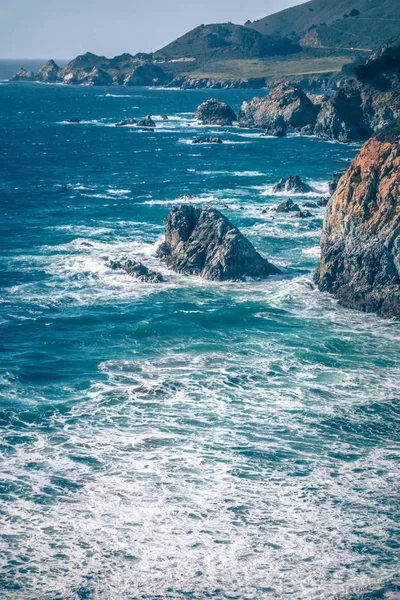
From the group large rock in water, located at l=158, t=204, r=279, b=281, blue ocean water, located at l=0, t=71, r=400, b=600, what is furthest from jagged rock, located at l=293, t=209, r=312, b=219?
large rock in water, located at l=158, t=204, r=279, b=281

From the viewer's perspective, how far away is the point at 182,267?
73875mm

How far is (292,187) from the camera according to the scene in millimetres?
112000

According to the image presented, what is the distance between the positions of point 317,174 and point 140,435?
294 ft

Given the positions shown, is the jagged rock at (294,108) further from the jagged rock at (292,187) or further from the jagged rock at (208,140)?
the jagged rock at (292,187)

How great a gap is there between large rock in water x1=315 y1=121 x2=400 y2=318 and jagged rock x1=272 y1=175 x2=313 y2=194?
41808 millimetres

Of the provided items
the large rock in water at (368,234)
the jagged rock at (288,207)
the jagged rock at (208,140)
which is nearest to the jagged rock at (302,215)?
the jagged rock at (288,207)

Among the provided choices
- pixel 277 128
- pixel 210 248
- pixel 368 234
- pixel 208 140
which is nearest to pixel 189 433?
pixel 368 234

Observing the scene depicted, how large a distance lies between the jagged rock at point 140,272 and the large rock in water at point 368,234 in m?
14.8

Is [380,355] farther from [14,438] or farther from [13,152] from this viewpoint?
[13,152]

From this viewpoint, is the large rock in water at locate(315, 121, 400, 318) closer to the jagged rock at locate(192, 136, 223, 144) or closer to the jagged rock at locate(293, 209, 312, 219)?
the jagged rock at locate(293, 209, 312, 219)

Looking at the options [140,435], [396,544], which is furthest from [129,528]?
[396,544]

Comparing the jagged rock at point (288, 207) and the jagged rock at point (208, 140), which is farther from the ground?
the jagged rock at point (208, 140)

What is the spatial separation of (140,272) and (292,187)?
45377 millimetres

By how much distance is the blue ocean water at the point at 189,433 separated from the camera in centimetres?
3419
